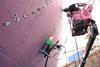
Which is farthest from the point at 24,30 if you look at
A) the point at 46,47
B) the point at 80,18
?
the point at 80,18

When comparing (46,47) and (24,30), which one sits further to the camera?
(46,47)

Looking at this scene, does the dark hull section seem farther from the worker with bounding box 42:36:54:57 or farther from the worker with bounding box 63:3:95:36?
the worker with bounding box 63:3:95:36

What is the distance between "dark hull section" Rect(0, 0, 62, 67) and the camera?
2115 millimetres

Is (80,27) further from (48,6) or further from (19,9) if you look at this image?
(19,9)

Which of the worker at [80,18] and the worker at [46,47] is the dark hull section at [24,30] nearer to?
the worker at [46,47]

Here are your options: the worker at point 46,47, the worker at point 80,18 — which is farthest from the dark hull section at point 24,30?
the worker at point 80,18

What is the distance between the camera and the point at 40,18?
8.45 feet

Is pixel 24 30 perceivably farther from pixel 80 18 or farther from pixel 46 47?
pixel 80 18

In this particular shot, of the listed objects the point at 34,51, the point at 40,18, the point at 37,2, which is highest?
the point at 37,2

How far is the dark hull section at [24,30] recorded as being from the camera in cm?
212

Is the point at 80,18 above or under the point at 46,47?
above

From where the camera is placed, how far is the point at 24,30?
7.61ft

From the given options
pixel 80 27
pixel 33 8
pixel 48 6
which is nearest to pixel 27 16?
pixel 33 8

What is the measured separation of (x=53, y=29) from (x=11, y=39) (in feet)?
3.27
